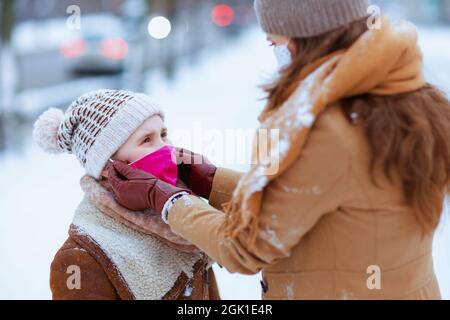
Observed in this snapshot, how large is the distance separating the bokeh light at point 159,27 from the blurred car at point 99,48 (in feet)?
3.65

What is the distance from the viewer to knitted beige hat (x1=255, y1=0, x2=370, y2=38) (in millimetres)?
1562

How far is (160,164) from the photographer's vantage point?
2.07m

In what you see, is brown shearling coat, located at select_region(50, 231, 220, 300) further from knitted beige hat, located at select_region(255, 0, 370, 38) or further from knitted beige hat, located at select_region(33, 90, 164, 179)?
knitted beige hat, located at select_region(255, 0, 370, 38)

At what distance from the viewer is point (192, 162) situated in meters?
2.25

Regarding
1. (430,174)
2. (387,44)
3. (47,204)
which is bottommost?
(47,204)

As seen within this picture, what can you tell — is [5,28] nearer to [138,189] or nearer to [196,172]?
[196,172]

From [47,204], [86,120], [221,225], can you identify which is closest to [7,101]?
[47,204]

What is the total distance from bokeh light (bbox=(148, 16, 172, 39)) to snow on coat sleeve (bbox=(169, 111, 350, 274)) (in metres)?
11.2

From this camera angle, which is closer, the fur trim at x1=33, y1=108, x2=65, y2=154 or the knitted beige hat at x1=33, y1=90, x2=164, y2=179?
the knitted beige hat at x1=33, y1=90, x2=164, y2=179

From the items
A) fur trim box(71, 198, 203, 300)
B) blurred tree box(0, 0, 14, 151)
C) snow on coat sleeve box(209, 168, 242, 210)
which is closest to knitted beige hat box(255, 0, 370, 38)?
snow on coat sleeve box(209, 168, 242, 210)

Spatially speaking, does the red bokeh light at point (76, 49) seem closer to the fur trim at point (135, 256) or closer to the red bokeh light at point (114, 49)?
the red bokeh light at point (114, 49)

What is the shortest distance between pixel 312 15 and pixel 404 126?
361 millimetres
